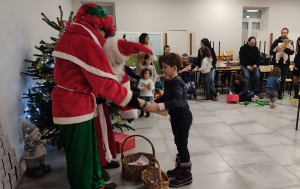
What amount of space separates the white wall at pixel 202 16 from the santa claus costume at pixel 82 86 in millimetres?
5757

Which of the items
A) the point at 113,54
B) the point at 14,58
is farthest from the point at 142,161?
the point at 14,58

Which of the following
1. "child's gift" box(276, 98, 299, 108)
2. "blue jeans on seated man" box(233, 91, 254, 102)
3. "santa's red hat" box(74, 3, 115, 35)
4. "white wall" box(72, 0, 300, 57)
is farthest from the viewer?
"white wall" box(72, 0, 300, 57)

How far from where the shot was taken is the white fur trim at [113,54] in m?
1.57

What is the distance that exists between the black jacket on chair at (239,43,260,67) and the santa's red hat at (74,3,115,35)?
486 centimetres

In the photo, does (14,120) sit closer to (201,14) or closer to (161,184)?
(161,184)

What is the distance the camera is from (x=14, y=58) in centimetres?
236

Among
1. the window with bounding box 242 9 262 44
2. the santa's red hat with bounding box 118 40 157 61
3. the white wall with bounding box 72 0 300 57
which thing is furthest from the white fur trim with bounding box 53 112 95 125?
the window with bounding box 242 9 262 44

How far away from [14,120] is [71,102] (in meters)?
1.21

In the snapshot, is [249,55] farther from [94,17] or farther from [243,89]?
[94,17]

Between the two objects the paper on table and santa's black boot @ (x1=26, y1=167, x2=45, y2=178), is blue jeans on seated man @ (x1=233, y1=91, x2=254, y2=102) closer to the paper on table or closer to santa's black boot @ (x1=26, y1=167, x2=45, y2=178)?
the paper on table

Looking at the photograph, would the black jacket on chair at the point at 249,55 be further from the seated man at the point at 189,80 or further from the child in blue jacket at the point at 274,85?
the seated man at the point at 189,80

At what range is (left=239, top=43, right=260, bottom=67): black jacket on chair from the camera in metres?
5.65

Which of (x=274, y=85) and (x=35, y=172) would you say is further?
(x=274, y=85)

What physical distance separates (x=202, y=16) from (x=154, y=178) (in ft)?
21.3
